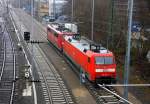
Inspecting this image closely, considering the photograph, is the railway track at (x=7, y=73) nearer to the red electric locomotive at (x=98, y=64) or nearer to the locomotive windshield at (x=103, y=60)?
the red electric locomotive at (x=98, y=64)

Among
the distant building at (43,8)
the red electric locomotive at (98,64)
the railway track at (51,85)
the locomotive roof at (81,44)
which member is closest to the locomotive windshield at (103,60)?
the red electric locomotive at (98,64)

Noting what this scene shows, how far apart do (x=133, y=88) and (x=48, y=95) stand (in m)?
6.74

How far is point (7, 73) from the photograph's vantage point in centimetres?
3641

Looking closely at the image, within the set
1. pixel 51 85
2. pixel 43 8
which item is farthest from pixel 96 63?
pixel 43 8

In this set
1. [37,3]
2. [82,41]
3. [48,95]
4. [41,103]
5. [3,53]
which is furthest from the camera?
[37,3]

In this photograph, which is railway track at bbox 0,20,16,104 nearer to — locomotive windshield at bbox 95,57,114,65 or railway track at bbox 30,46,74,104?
railway track at bbox 30,46,74,104

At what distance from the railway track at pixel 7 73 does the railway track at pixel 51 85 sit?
2437mm

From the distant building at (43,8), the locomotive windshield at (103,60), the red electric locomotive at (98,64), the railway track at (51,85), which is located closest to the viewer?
the railway track at (51,85)

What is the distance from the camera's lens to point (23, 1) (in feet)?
427

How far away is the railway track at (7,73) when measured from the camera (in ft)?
92.8

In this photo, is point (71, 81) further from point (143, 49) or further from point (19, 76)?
point (143, 49)

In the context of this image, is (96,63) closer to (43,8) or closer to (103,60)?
(103,60)

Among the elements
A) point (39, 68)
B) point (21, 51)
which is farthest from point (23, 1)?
point (39, 68)

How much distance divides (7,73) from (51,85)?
6.12m
